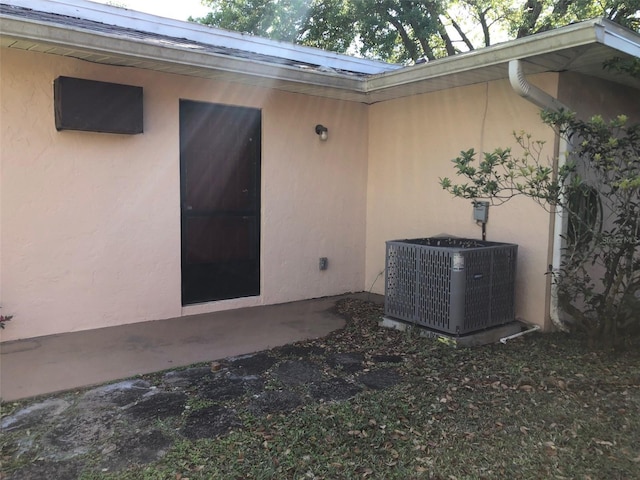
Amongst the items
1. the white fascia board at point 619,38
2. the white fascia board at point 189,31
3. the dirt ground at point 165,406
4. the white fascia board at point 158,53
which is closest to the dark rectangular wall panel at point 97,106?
the white fascia board at point 158,53

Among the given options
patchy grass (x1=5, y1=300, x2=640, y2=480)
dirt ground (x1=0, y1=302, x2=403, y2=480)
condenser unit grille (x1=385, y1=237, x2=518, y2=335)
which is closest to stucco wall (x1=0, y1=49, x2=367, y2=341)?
dirt ground (x1=0, y1=302, x2=403, y2=480)

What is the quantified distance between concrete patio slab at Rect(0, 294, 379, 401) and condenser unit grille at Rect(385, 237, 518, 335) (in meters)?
0.80

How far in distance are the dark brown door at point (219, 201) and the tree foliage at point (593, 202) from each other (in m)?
2.32

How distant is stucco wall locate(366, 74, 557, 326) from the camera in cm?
486

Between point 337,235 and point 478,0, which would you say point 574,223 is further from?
point 478,0

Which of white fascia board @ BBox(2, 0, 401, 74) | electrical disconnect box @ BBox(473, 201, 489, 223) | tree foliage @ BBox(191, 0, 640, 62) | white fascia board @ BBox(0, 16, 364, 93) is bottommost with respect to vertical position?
electrical disconnect box @ BBox(473, 201, 489, 223)

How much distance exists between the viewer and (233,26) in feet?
60.5

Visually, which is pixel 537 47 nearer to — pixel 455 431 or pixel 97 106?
pixel 455 431

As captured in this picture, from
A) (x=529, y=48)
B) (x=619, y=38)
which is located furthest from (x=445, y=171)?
(x=619, y=38)

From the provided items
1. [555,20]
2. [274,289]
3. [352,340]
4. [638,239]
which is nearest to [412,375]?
[352,340]

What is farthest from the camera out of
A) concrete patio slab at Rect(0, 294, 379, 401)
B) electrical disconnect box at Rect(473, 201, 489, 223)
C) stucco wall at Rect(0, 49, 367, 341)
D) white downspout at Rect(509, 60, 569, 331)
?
electrical disconnect box at Rect(473, 201, 489, 223)

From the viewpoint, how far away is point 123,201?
482cm

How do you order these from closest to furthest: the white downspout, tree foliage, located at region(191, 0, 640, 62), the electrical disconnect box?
the white downspout < the electrical disconnect box < tree foliage, located at region(191, 0, 640, 62)

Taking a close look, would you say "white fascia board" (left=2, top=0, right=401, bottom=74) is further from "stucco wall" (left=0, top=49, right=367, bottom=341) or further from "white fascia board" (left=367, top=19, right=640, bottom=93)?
"white fascia board" (left=367, top=19, right=640, bottom=93)
